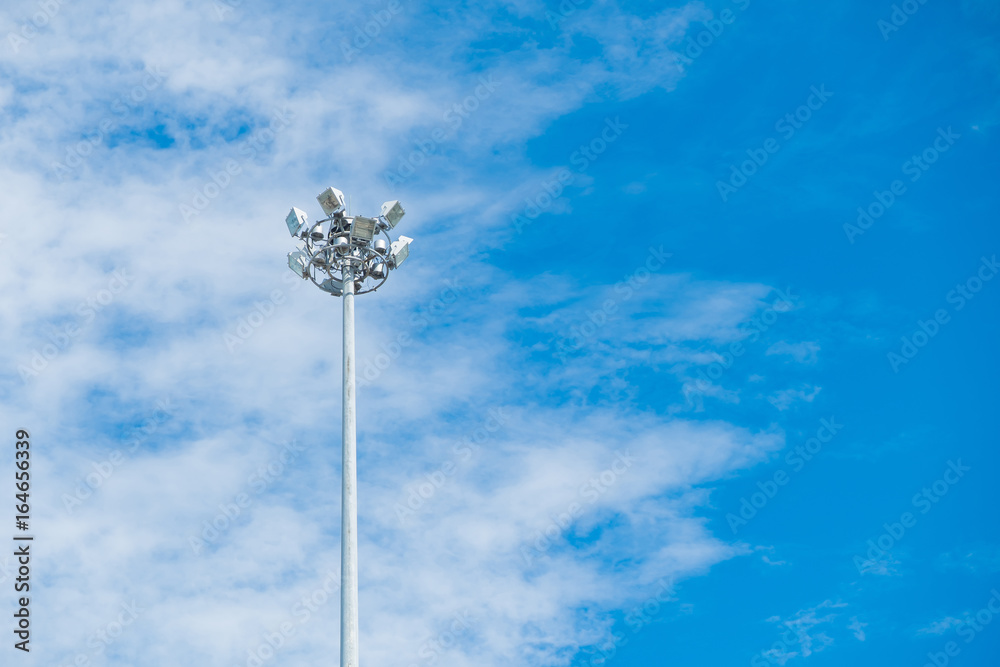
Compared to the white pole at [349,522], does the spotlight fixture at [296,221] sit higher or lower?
higher

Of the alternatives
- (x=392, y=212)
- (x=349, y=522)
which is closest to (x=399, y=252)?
(x=392, y=212)

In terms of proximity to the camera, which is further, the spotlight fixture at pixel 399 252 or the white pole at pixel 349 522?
the spotlight fixture at pixel 399 252

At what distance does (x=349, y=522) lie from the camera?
29.3 metres

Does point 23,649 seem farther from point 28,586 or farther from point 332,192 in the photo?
point 332,192

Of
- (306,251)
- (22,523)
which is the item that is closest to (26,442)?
(22,523)

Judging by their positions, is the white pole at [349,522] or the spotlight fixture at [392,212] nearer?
the white pole at [349,522]

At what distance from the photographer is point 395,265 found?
34156 millimetres

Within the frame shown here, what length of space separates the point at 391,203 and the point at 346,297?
3.26 metres

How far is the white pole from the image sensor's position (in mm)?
27797

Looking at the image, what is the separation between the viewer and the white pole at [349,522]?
27797mm

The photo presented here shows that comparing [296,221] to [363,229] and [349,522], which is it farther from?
[349,522]

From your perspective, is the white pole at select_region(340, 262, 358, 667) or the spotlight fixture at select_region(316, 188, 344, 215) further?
the spotlight fixture at select_region(316, 188, 344, 215)

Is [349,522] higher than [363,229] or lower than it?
lower

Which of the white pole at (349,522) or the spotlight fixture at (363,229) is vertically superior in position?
the spotlight fixture at (363,229)
